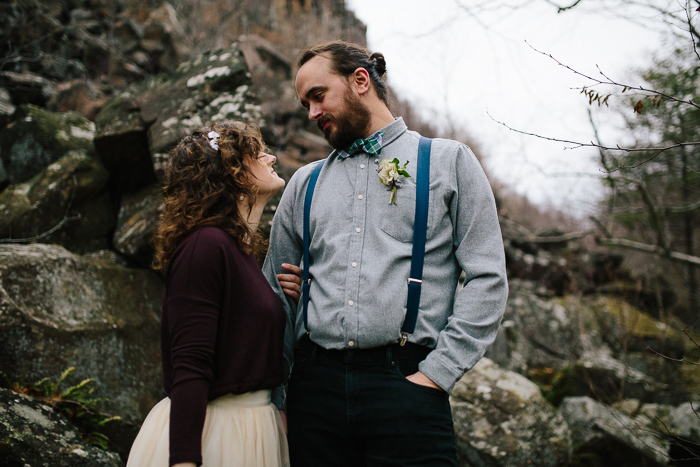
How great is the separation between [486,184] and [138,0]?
46.2 ft

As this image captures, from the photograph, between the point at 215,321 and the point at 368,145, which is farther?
the point at 368,145

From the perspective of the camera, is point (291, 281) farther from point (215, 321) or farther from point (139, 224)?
point (139, 224)

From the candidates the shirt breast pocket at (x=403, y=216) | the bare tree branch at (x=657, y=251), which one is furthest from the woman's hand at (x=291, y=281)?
the bare tree branch at (x=657, y=251)

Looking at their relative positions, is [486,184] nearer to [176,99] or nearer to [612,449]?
[176,99]

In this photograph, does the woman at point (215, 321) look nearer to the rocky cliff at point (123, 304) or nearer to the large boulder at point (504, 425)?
the rocky cliff at point (123, 304)

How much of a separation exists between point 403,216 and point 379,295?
372mm

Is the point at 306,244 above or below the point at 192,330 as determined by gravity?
above

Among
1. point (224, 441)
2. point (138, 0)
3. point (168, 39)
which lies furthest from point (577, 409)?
point (138, 0)

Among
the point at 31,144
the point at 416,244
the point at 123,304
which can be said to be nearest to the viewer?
the point at 416,244

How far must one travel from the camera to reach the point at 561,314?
860 cm

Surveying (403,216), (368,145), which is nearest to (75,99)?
(368,145)

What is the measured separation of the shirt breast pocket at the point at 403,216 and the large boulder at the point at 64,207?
10.4 feet

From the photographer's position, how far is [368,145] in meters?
2.15

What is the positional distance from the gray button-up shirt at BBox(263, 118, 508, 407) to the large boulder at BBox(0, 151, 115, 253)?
273cm
